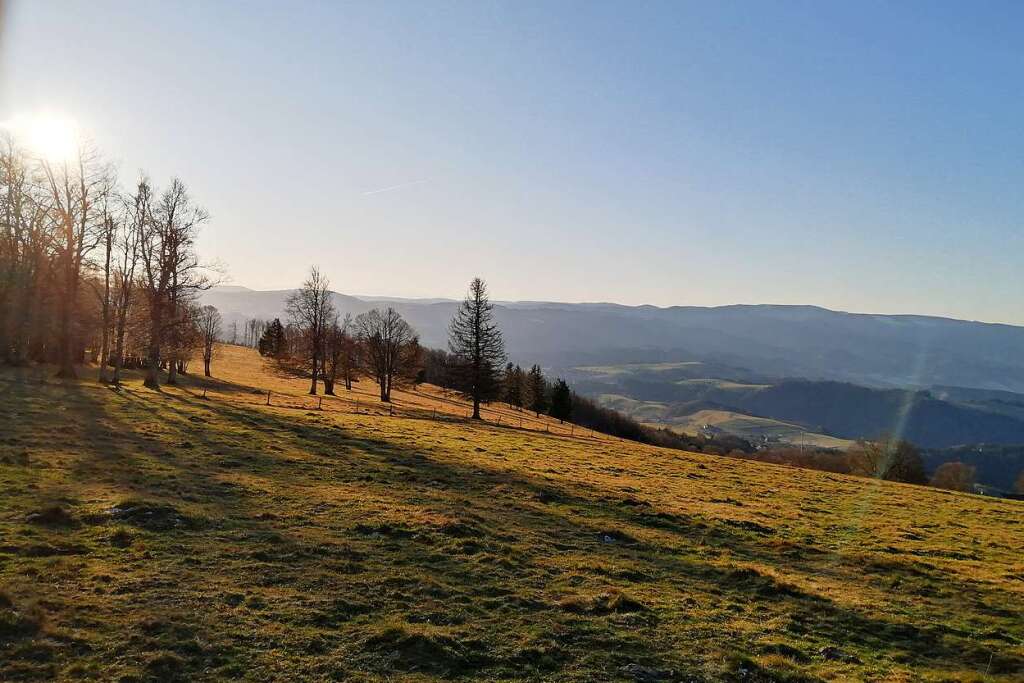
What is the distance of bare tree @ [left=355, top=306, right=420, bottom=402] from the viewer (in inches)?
2867

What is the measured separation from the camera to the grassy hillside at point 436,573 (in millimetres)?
8883

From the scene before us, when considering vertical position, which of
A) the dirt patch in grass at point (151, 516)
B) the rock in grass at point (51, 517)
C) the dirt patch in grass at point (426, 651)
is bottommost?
the dirt patch in grass at point (426, 651)

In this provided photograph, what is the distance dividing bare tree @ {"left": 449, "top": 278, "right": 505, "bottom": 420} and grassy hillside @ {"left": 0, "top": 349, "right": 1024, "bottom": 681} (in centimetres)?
3042

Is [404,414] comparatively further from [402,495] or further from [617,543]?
[617,543]

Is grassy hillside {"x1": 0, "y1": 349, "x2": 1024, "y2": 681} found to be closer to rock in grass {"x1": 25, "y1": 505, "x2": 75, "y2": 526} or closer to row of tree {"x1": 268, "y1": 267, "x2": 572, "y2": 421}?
rock in grass {"x1": 25, "y1": 505, "x2": 75, "y2": 526}

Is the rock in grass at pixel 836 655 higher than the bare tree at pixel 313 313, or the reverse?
the bare tree at pixel 313 313

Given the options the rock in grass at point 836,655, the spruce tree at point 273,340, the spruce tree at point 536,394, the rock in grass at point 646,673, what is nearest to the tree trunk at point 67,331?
the rock in grass at point 646,673

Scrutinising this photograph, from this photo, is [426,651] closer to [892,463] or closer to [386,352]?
[386,352]

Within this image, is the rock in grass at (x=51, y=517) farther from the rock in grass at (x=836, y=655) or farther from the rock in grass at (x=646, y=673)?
the rock in grass at (x=836, y=655)

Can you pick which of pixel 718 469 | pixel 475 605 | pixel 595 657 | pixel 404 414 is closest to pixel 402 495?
pixel 475 605

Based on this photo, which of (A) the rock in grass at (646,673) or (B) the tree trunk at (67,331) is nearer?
(A) the rock in grass at (646,673)

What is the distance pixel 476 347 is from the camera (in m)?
56.7

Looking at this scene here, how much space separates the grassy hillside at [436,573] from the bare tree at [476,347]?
30.4 metres

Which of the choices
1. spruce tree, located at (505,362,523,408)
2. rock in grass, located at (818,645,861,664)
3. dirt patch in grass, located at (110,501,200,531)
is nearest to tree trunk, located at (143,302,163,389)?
dirt patch in grass, located at (110,501,200,531)
